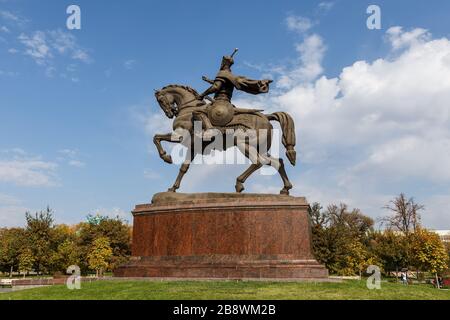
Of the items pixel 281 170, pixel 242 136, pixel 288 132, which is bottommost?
pixel 281 170

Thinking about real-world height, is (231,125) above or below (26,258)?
above

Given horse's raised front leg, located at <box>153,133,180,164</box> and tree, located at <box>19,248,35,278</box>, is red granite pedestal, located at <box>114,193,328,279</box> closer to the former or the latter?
horse's raised front leg, located at <box>153,133,180,164</box>

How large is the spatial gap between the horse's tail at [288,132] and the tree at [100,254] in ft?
95.8

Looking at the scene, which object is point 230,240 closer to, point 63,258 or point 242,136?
point 242,136

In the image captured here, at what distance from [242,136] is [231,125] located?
0.57m

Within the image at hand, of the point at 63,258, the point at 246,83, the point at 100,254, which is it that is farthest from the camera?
the point at 100,254

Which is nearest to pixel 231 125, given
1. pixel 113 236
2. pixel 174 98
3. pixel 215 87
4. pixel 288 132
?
pixel 215 87

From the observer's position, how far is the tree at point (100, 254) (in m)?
37.1

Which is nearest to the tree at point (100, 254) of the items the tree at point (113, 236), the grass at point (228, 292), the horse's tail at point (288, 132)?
the tree at point (113, 236)

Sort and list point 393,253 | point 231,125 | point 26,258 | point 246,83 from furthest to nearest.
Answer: point 393,253 < point 26,258 < point 246,83 < point 231,125

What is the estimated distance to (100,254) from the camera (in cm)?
3778

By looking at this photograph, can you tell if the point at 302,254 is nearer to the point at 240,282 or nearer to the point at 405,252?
the point at 240,282

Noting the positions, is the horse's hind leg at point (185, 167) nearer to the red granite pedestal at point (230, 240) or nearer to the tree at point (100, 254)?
the red granite pedestal at point (230, 240)

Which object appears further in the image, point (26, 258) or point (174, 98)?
point (26, 258)
